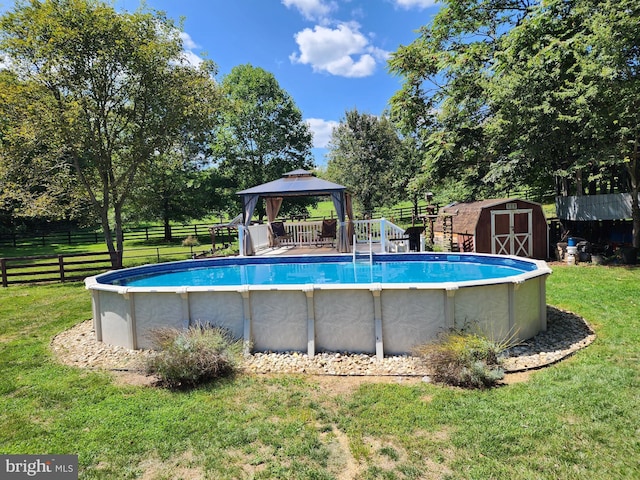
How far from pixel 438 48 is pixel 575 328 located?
15.8 metres

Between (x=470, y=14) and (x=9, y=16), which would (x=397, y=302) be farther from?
(x=470, y=14)

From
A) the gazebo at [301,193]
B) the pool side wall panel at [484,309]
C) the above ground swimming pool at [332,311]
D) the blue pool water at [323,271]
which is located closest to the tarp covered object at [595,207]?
the blue pool water at [323,271]

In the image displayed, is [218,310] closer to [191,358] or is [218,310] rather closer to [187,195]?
[191,358]

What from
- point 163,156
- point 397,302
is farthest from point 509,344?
A: point 163,156

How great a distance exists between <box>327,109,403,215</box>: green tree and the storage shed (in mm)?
11981

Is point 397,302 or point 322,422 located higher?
point 397,302

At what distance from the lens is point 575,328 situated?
5.84 m

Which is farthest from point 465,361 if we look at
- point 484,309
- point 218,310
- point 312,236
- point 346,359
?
point 312,236

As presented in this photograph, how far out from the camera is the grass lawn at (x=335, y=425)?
2.76m

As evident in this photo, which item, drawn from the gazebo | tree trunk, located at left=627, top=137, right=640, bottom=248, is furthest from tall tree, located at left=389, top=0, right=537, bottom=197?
the gazebo

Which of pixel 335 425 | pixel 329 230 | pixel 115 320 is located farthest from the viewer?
pixel 329 230

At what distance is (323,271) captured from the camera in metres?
9.57

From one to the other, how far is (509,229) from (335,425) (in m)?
11.9

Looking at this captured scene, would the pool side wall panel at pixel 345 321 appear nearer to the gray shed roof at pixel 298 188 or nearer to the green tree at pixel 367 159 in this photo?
Answer: the gray shed roof at pixel 298 188
